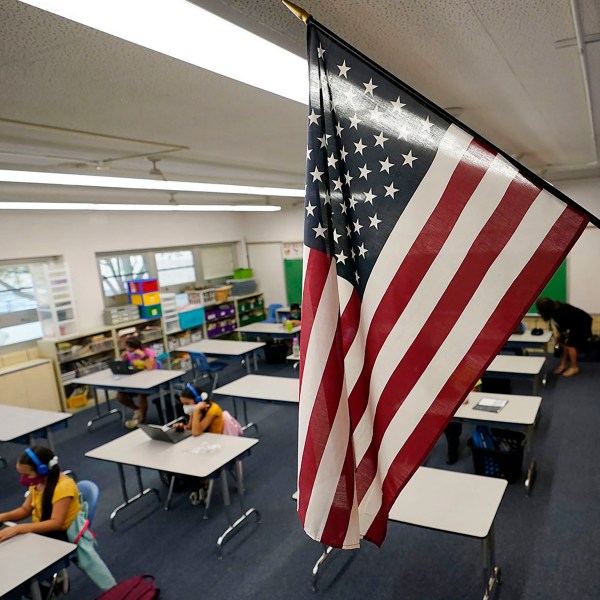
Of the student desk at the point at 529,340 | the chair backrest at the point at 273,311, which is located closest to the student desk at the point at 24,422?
the chair backrest at the point at 273,311

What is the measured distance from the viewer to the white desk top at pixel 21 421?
502 cm

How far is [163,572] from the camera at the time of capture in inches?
153

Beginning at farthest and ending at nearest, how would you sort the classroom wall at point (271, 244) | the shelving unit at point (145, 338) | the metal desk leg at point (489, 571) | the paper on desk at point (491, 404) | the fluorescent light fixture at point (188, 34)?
1. the classroom wall at point (271, 244)
2. the shelving unit at point (145, 338)
3. the paper on desk at point (491, 404)
4. the metal desk leg at point (489, 571)
5. the fluorescent light fixture at point (188, 34)

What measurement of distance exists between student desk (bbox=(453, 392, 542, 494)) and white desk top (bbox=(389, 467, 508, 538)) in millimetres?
947

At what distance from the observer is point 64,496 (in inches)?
136

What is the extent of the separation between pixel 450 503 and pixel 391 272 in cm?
225

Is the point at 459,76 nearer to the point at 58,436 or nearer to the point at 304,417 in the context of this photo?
the point at 304,417

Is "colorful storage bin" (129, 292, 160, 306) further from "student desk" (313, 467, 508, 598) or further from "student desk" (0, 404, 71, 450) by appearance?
"student desk" (313, 467, 508, 598)

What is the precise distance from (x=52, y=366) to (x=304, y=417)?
286 inches

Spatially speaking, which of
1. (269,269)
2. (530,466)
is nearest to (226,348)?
(269,269)

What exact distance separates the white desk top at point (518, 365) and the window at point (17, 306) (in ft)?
23.7

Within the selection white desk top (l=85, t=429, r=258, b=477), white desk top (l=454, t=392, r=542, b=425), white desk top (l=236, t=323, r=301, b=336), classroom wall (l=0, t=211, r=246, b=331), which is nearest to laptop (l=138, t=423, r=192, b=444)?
white desk top (l=85, t=429, r=258, b=477)

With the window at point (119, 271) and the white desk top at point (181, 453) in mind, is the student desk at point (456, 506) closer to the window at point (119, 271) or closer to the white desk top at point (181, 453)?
the white desk top at point (181, 453)

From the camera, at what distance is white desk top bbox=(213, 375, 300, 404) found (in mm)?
5327
